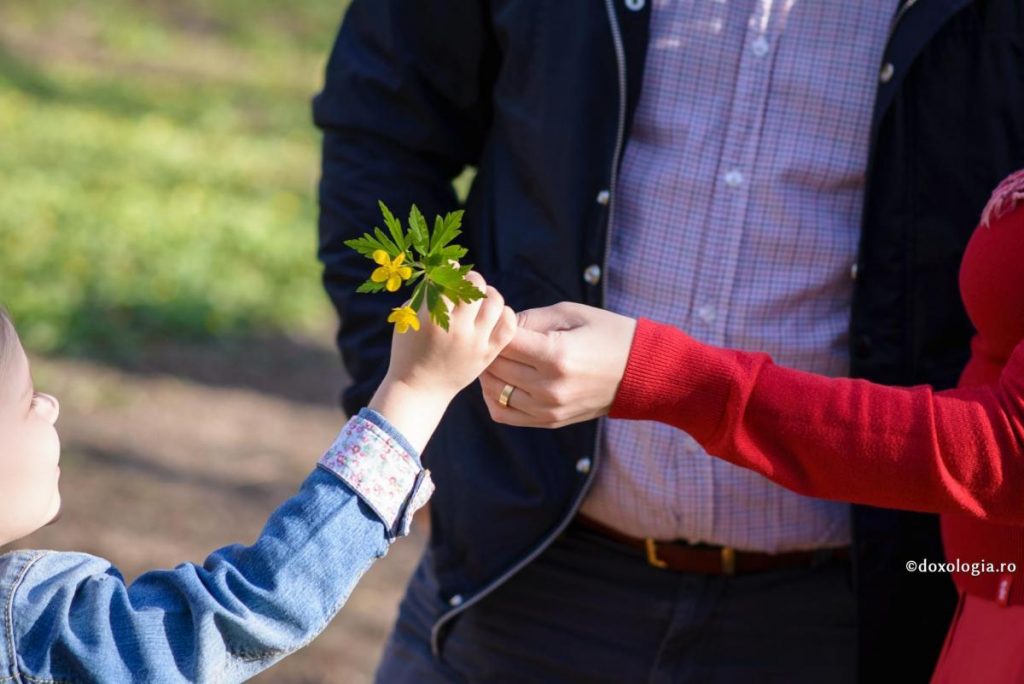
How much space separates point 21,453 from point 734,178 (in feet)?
4.40

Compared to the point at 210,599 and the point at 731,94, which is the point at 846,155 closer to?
the point at 731,94

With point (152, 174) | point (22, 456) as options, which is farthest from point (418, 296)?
point (152, 174)

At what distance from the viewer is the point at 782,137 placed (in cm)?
243

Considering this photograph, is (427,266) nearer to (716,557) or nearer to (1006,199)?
(1006,199)

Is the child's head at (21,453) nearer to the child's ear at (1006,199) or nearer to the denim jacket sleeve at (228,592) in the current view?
the denim jacket sleeve at (228,592)

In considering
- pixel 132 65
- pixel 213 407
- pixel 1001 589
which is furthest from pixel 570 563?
pixel 132 65

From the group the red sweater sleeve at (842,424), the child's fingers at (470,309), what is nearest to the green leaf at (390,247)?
the child's fingers at (470,309)

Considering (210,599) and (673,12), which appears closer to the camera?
(210,599)

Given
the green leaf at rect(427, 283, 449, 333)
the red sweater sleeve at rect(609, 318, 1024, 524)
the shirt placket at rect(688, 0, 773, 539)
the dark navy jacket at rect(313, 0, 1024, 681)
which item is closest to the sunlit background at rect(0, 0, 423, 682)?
the dark navy jacket at rect(313, 0, 1024, 681)

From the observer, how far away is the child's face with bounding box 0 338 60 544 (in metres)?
1.68

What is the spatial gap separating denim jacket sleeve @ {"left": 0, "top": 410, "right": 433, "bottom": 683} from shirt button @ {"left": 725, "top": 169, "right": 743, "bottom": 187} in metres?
0.95

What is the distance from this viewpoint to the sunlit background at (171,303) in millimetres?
5609

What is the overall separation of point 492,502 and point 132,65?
11.8m

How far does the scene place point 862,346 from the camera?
240cm
